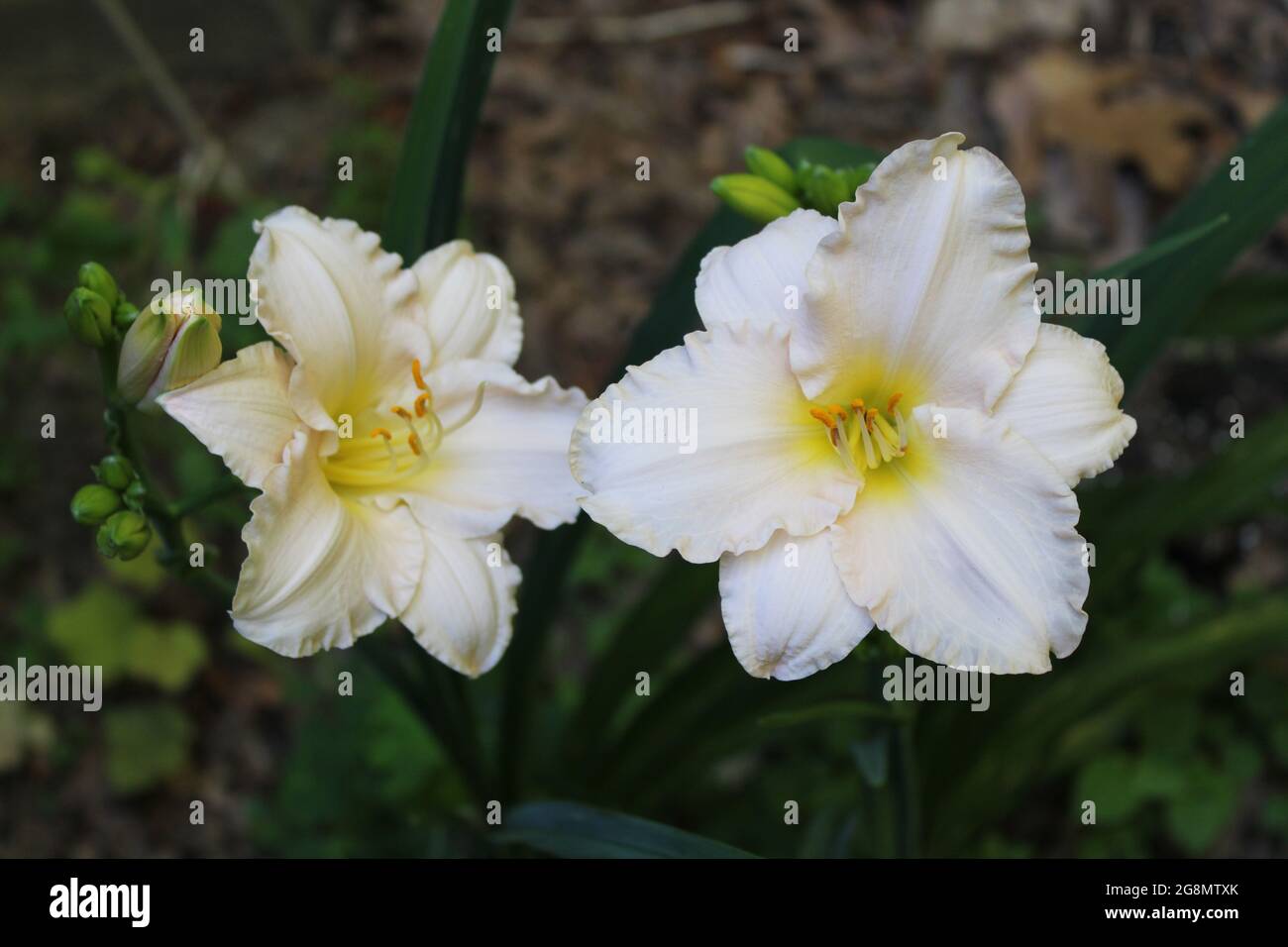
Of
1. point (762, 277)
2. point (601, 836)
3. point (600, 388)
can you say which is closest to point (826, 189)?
point (762, 277)

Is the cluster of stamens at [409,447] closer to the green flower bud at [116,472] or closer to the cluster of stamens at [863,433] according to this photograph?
the green flower bud at [116,472]

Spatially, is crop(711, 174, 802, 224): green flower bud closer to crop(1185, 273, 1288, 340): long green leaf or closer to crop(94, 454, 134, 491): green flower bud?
crop(94, 454, 134, 491): green flower bud

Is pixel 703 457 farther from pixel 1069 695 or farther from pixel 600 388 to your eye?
pixel 600 388

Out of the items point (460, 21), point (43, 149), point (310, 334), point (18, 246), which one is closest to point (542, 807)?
point (310, 334)

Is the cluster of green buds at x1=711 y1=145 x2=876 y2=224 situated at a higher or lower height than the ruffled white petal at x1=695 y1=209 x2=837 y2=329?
higher

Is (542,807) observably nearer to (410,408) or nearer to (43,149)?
(410,408)

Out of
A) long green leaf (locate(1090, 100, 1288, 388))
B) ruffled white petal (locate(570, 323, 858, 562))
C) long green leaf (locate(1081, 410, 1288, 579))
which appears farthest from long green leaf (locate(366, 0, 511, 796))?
long green leaf (locate(1081, 410, 1288, 579))
